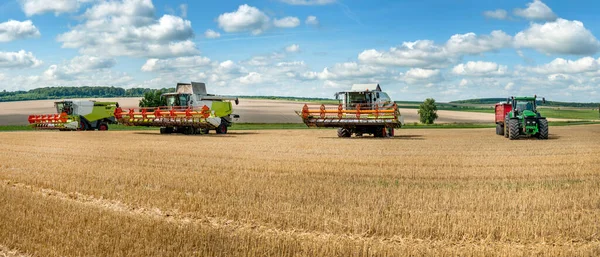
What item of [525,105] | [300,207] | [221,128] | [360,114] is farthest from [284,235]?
[221,128]

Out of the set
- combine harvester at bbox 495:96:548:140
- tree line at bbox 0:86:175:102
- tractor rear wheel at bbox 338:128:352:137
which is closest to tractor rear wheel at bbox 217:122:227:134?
tractor rear wheel at bbox 338:128:352:137

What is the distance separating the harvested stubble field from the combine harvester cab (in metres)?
26.3

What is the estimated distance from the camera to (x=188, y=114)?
107 feet

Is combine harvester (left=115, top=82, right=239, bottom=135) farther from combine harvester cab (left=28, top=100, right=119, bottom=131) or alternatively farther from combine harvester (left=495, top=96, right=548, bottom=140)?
combine harvester (left=495, top=96, right=548, bottom=140)

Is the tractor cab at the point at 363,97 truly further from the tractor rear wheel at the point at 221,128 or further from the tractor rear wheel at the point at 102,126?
the tractor rear wheel at the point at 102,126

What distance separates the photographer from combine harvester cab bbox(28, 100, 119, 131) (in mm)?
41250

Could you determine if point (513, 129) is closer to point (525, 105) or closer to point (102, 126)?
point (525, 105)

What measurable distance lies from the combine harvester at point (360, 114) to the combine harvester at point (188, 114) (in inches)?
255

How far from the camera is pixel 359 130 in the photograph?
1170 inches

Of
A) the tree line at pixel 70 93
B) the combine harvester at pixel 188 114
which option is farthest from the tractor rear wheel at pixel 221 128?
the tree line at pixel 70 93

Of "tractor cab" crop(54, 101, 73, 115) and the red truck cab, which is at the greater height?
"tractor cab" crop(54, 101, 73, 115)

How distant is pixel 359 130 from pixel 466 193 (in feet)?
62.5

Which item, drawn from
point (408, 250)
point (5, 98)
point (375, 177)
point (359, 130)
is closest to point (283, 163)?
point (375, 177)

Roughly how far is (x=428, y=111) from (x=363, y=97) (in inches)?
2728
